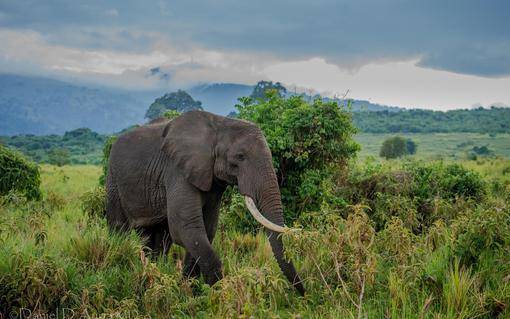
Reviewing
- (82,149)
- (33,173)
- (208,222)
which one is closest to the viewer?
(208,222)

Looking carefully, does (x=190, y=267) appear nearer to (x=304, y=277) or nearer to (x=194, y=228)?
(x=194, y=228)

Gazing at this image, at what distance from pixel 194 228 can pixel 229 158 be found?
3.00 feet

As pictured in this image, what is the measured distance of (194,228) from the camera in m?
6.56

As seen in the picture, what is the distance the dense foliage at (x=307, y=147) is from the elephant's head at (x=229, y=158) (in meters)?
3.36

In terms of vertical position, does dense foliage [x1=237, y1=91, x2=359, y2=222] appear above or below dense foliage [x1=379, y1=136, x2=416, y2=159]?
above

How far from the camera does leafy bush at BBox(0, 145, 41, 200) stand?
42.9ft

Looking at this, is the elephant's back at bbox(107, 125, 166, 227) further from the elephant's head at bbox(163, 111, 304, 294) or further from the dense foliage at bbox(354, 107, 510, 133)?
the dense foliage at bbox(354, 107, 510, 133)

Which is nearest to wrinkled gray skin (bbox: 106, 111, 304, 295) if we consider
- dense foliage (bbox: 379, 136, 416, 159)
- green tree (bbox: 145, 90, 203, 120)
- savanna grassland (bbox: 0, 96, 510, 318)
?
savanna grassland (bbox: 0, 96, 510, 318)

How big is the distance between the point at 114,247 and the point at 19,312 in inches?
57.7

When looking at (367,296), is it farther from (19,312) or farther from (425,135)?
(425,135)

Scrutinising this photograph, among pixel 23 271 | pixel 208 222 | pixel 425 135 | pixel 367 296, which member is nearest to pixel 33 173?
pixel 208 222

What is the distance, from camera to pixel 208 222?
7203 millimetres

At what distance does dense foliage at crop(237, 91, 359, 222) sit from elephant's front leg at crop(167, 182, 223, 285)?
143 inches

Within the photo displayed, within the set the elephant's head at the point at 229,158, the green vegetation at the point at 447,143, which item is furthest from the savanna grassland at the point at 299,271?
the green vegetation at the point at 447,143
